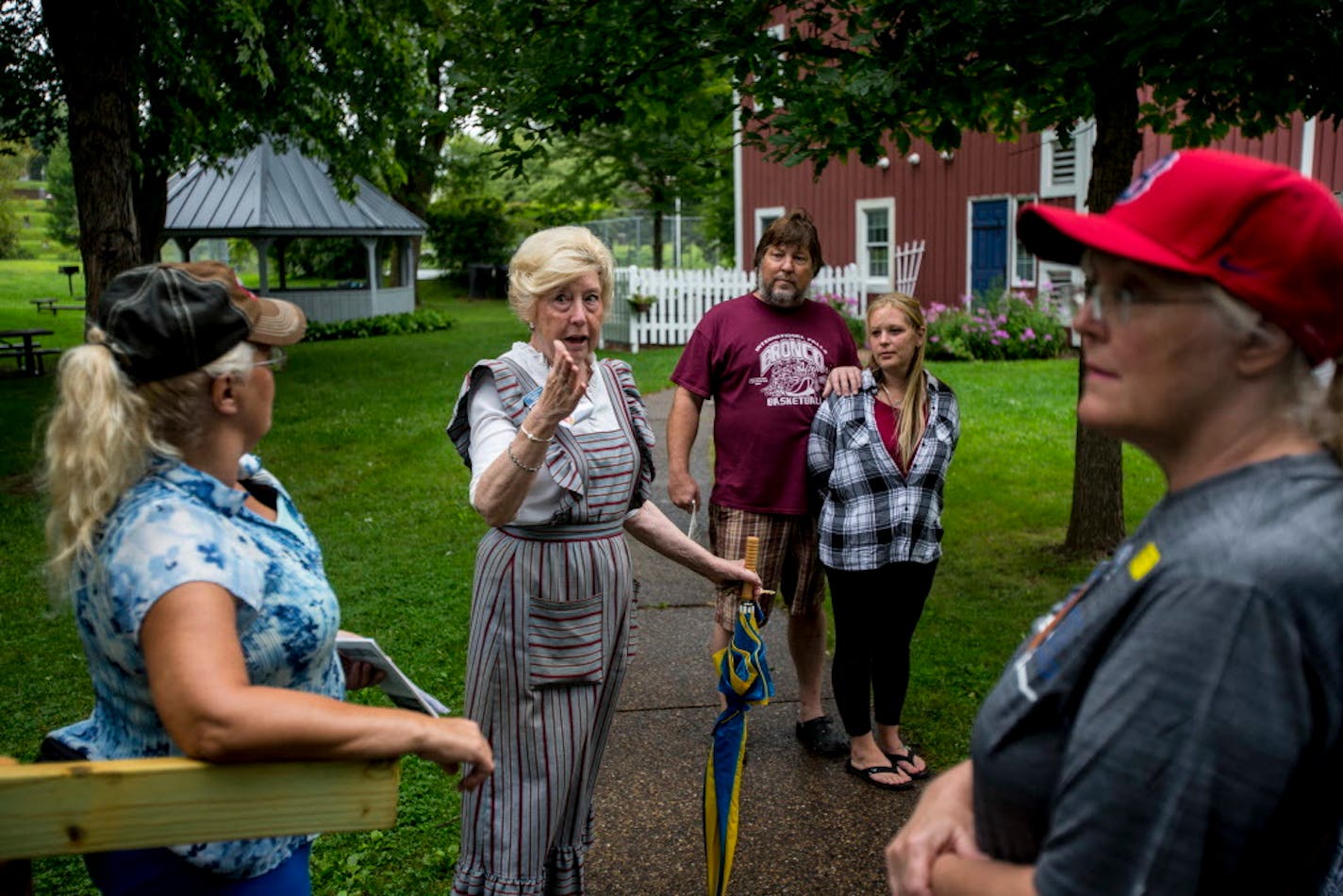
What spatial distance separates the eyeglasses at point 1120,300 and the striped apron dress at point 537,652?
1769 mm

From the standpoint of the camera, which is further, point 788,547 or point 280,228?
point 280,228

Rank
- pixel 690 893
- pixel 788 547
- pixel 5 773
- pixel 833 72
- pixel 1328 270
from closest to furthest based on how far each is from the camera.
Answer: pixel 1328 270, pixel 5 773, pixel 690 893, pixel 788 547, pixel 833 72

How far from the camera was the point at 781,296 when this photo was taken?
4.53 meters

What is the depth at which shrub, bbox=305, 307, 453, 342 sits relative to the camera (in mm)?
25094

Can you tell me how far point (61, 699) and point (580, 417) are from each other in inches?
137

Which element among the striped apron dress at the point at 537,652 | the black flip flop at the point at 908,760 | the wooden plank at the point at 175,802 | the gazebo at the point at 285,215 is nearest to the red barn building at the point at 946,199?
the gazebo at the point at 285,215

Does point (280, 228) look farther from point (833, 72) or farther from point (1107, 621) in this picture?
point (1107, 621)

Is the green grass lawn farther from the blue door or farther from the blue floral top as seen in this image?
the blue door

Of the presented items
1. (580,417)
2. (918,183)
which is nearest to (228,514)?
(580,417)

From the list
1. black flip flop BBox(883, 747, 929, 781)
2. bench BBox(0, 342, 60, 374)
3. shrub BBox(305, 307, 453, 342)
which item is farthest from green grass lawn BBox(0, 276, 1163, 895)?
shrub BBox(305, 307, 453, 342)

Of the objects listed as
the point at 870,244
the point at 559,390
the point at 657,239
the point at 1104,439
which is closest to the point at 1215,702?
the point at 559,390

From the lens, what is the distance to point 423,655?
5715mm

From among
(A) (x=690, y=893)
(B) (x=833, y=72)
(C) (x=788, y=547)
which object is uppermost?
(B) (x=833, y=72)

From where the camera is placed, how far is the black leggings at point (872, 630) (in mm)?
4250
